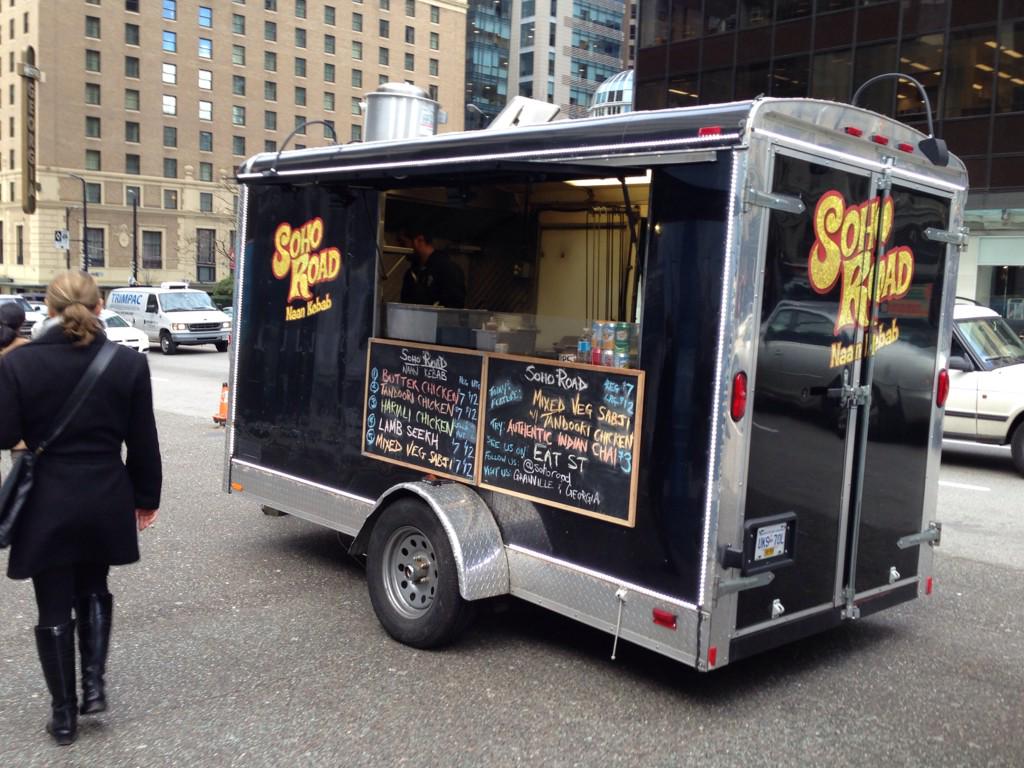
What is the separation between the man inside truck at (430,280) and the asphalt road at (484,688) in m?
1.81

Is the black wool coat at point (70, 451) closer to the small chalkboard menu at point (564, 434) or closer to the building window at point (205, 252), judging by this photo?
the small chalkboard menu at point (564, 434)

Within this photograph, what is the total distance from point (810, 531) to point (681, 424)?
0.90m

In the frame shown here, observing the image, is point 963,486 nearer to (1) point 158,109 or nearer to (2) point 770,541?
(2) point 770,541

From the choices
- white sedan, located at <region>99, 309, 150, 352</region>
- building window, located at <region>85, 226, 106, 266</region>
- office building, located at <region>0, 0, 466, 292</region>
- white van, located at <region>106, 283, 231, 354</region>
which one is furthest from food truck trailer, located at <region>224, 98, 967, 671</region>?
building window, located at <region>85, 226, 106, 266</region>

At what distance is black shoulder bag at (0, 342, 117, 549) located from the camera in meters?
3.82

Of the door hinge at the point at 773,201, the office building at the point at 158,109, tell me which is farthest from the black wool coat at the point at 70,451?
the office building at the point at 158,109

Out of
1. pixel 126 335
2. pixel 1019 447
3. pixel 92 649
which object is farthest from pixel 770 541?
pixel 126 335

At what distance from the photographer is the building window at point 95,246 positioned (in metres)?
76.9

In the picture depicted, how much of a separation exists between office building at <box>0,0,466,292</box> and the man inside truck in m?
67.5

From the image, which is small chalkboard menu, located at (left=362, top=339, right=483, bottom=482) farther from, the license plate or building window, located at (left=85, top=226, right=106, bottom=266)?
building window, located at (left=85, top=226, right=106, bottom=266)

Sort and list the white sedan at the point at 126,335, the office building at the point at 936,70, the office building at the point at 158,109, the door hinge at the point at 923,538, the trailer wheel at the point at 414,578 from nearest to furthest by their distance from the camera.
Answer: the trailer wheel at the point at 414,578 → the door hinge at the point at 923,538 → the office building at the point at 936,70 → the white sedan at the point at 126,335 → the office building at the point at 158,109

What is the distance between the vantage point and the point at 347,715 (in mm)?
4258

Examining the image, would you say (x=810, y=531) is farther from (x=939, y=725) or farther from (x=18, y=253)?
(x=18, y=253)

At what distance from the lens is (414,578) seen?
16.9ft
